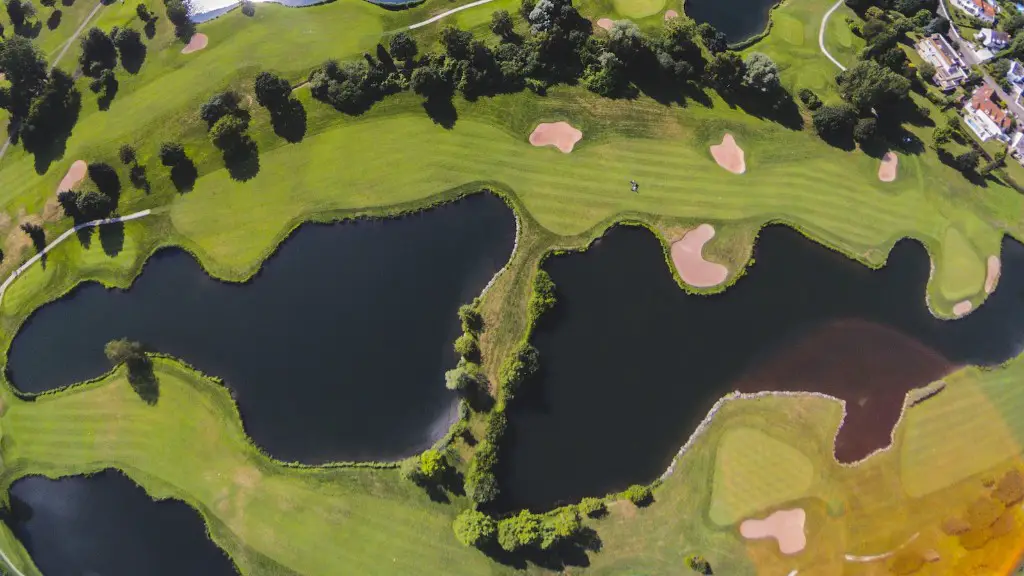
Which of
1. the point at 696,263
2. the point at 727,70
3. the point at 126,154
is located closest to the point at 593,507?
the point at 696,263

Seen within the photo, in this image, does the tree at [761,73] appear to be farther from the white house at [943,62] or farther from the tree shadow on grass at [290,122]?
the tree shadow on grass at [290,122]

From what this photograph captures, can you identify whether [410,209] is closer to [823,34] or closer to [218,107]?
[218,107]

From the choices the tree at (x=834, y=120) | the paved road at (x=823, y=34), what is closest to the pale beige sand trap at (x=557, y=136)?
the tree at (x=834, y=120)

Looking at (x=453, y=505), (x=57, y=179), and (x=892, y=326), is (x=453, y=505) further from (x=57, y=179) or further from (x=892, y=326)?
(x=57, y=179)

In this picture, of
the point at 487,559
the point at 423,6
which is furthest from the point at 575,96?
the point at 487,559

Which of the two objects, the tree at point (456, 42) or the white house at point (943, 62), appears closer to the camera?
the tree at point (456, 42)
